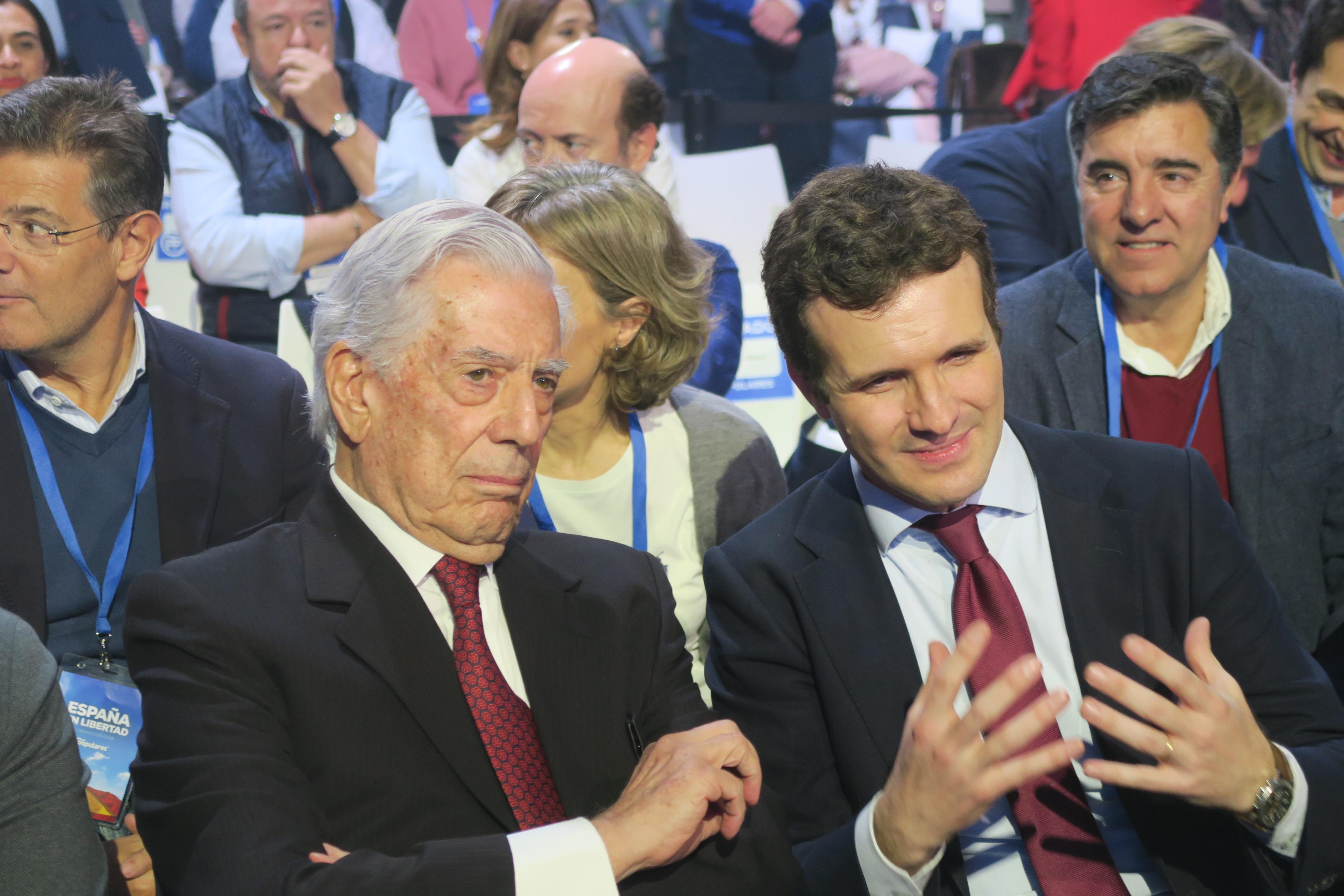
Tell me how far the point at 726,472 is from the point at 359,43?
8.97 ft

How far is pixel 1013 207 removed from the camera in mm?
3748

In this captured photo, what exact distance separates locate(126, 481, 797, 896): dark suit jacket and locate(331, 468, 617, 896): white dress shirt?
0.02 meters

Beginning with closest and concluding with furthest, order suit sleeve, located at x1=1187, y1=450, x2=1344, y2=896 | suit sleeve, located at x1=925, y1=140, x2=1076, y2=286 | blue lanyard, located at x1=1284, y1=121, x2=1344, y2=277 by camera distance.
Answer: suit sleeve, located at x1=1187, y1=450, x2=1344, y2=896, suit sleeve, located at x1=925, y1=140, x2=1076, y2=286, blue lanyard, located at x1=1284, y1=121, x2=1344, y2=277

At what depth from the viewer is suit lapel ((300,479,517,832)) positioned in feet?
5.38

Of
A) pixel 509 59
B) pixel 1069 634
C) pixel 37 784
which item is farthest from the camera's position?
pixel 509 59

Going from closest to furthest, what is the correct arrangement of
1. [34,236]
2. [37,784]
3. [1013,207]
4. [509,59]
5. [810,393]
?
[37,784]
[810,393]
[34,236]
[1013,207]
[509,59]

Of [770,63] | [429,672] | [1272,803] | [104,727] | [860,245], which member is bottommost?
[104,727]

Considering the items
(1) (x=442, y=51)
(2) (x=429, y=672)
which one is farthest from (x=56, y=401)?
(1) (x=442, y=51)

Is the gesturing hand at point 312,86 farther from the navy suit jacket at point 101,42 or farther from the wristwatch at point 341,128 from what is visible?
the navy suit jacket at point 101,42

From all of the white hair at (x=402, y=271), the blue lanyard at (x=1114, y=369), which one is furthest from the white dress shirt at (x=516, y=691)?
the blue lanyard at (x=1114, y=369)

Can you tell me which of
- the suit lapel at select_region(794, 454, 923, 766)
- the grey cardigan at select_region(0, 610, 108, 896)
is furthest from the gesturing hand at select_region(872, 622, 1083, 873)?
the grey cardigan at select_region(0, 610, 108, 896)

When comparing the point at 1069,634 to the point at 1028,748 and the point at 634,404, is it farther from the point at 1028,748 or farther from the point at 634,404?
the point at 634,404

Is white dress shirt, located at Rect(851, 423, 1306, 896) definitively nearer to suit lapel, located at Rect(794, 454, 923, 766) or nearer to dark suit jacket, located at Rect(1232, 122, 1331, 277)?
suit lapel, located at Rect(794, 454, 923, 766)

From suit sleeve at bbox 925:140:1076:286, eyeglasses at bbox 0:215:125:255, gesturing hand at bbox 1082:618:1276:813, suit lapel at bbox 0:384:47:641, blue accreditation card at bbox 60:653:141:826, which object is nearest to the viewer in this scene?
gesturing hand at bbox 1082:618:1276:813
